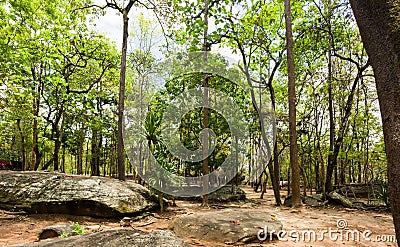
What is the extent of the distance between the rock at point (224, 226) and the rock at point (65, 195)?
5.80 feet

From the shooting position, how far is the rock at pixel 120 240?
191cm

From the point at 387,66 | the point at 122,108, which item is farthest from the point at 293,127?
the point at 387,66

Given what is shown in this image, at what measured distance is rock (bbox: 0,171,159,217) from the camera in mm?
5270

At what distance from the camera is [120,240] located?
1989 millimetres

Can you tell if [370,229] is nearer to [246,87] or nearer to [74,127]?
[246,87]

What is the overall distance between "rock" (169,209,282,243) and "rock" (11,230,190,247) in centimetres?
167

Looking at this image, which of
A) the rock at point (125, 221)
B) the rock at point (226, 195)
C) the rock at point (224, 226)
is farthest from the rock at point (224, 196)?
the rock at point (224, 226)

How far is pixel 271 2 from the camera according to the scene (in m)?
8.40

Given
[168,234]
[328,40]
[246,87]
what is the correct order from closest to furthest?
[168,234] → [328,40] → [246,87]

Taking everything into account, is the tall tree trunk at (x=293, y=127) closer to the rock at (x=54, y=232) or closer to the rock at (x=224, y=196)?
the rock at (x=224, y=196)

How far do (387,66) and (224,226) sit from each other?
300cm

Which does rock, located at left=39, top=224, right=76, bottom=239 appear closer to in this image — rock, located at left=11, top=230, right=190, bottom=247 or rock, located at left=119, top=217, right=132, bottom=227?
rock, located at left=119, top=217, right=132, bottom=227

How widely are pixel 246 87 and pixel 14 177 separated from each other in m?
7.26

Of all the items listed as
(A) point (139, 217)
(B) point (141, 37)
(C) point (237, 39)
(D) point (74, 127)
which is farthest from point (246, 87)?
(D) point (74, 127)
